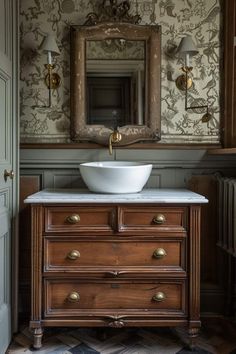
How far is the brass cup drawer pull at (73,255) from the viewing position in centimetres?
171

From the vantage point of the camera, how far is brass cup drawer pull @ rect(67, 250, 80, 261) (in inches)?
67.3

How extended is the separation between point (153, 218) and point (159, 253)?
0.56 ft

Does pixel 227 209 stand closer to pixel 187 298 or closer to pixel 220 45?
pixel 187 298

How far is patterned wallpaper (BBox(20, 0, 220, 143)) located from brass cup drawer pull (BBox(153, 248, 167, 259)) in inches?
30.0

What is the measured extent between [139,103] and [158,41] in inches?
15.4

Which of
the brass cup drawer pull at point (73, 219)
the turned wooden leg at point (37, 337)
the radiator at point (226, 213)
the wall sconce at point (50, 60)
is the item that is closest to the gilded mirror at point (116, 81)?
the wall sconce at point (50, 60)

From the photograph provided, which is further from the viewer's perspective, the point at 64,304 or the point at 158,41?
the point at 158,41

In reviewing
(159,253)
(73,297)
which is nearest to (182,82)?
(159,253)

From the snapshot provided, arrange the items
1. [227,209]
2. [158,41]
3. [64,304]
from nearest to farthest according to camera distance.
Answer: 1. [64,304]
2. [227,209]
3. [158,41]

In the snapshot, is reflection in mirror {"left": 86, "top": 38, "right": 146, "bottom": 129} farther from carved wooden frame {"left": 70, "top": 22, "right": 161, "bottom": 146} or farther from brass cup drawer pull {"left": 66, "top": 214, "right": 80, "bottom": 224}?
brass cup drawer pull {"left": 66, "top": 214, "right": 80, "bottom": 224}

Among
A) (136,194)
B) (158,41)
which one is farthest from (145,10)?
(136,194)

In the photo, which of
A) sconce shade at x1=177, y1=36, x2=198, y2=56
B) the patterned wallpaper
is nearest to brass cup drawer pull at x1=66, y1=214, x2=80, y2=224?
the patterned wallpaper

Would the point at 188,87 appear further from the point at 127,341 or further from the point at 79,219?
the point at 127,341

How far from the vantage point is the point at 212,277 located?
2.23 meters
